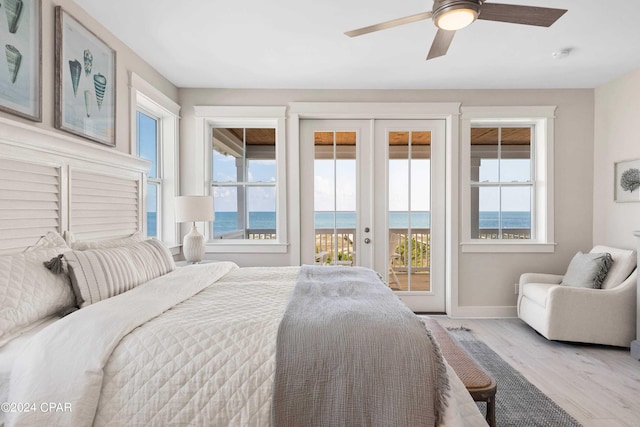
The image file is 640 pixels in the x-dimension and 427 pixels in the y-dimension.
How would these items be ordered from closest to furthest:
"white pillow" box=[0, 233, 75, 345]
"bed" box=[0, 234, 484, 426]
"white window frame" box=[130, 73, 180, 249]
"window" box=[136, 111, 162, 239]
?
"bed" box=[0, 234, 484, 426]
"white pillow" box=[0, 233, 75, 345]
"window" box=[136, 111, 162, 239]
"white window frame" box=[130, 73, 180, 249]

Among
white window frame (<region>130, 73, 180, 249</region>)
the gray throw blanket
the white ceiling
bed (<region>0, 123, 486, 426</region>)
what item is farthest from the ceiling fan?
white window frame (<region>130, 73, 180, 249</region>)

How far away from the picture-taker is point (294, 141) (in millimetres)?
3799

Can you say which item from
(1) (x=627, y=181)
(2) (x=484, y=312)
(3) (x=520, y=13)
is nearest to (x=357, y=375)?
(3) (x=520, y=13)

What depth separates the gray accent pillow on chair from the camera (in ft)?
10.1

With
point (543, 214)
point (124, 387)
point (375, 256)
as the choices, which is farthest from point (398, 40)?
point (124, 387)

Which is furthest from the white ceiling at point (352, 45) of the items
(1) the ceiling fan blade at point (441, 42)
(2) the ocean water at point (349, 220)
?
(2) the ocean water at point (349, 220)

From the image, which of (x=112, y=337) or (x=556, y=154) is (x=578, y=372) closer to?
(x=556, y=154)

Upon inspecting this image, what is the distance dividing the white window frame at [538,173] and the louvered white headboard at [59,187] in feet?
10.8

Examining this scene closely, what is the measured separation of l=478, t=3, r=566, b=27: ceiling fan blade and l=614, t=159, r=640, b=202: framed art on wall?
238 centimetres

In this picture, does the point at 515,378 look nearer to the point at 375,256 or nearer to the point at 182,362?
the point at 375,256

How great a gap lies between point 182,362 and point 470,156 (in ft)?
11.8

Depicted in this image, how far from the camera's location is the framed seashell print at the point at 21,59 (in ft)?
5.65

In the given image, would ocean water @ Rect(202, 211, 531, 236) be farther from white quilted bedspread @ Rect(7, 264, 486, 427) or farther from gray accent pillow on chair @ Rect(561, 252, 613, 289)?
white quilted bedspread @ Rect(7, 264, 486, 427)

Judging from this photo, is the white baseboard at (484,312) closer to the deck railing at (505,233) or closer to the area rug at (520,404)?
the deck railing at (505,233)
